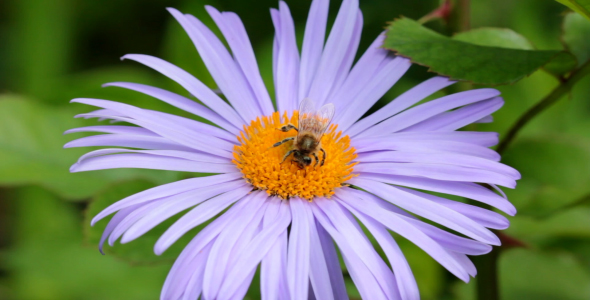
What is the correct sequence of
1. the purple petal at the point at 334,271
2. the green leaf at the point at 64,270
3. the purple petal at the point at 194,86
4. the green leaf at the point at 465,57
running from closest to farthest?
the purple petal at the point at 334,271 → the green leaf at the point at 465,57 → the purple petal at the point at 194,86 → the green leaf at the point at 64,270

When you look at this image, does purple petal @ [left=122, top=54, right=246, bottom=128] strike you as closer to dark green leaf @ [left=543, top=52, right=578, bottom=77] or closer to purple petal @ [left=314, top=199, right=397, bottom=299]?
purple petal @ [left=314, top=199, right=397, bottom=299]

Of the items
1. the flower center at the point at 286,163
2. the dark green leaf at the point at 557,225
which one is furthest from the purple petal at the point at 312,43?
the dark green leaf at the point at 557,225

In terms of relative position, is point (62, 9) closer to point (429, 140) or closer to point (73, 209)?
point (73, 209)

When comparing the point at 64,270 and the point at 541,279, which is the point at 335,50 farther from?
the point at 64,270

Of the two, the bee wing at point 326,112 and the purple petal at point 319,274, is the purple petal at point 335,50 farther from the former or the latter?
the purple petal at point 319,274

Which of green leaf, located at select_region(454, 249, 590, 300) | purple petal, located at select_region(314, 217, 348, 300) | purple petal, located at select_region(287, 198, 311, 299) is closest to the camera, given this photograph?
purple petal, located at select_region(287, 198, 311, 299)

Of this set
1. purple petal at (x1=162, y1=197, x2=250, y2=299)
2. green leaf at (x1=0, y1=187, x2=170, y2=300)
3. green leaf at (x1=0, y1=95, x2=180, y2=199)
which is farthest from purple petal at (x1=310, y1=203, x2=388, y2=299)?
green leaf at (x1=0, y1=187, x2=170, y2=300)
